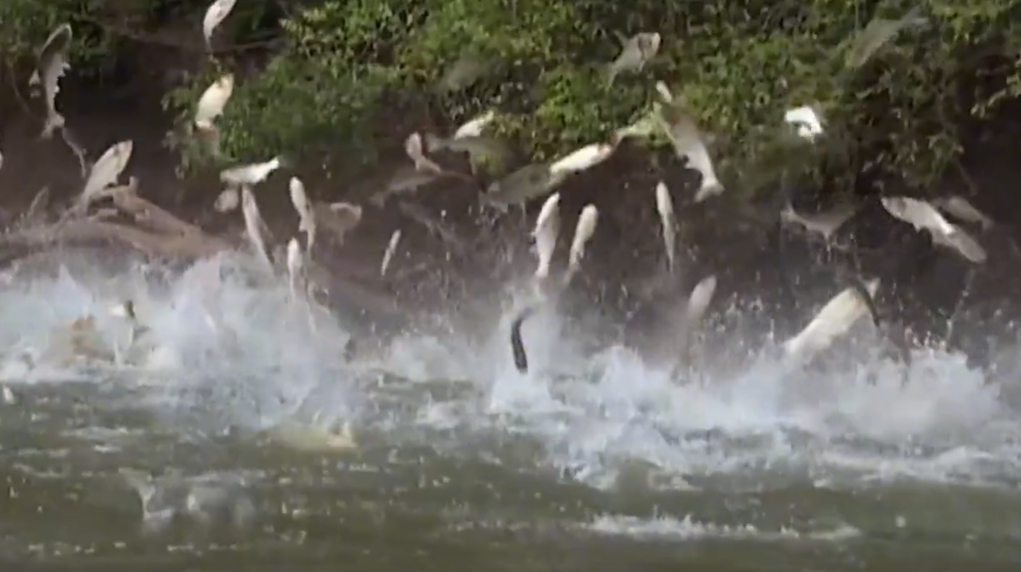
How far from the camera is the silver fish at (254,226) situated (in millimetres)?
4273

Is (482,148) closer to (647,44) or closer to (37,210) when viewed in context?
(647,44)

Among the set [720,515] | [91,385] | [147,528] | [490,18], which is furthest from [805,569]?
[490,18]

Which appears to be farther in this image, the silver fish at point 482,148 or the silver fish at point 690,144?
the silver fish at point 482,148

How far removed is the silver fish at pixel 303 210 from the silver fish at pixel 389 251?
0.23 metres

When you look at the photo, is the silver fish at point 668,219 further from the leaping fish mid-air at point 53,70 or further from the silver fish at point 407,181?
the leaping fish mid-air at point 53,70

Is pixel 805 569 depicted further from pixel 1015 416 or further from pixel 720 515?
pixel 1015 416

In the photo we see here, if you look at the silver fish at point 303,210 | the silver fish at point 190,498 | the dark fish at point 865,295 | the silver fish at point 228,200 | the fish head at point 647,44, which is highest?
the fish head at point 647,44

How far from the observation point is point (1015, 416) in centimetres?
360

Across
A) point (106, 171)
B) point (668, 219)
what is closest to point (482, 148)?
point (668, 219)

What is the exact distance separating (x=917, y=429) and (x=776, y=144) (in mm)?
966

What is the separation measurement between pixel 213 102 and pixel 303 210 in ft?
1.54

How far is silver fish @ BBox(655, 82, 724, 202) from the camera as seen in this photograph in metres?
3.91

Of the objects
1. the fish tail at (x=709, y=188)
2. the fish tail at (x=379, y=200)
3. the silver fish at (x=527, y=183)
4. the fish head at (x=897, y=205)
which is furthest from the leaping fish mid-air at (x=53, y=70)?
the fish head at (x=897, y=205)

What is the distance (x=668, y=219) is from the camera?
3.97 metres
